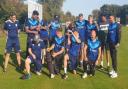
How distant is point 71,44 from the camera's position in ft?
51.6

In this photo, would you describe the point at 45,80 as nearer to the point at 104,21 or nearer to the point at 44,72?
the point at 44,72

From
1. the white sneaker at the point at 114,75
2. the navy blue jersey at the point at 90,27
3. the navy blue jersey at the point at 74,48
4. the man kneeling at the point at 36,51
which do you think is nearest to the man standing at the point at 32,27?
the man kneeling at the point at 36,51

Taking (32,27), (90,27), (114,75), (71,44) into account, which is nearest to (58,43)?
(71,44)

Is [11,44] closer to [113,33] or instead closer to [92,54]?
[92,54]

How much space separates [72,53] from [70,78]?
1140 mm

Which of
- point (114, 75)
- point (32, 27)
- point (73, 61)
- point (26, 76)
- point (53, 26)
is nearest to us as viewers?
point (26, 76)

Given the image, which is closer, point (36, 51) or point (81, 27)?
point (36, 51)

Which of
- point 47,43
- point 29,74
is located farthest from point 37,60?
point 47,43

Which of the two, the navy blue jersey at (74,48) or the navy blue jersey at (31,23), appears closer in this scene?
the navy blue jersey at (74,48)

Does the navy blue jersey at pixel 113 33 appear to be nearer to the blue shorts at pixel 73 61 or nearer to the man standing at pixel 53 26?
the blue shorts at pixel 73 61

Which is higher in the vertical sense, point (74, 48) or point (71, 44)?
point (71, 44)

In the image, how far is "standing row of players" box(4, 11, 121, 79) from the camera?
15.1 meters

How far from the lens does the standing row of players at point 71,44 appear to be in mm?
15125

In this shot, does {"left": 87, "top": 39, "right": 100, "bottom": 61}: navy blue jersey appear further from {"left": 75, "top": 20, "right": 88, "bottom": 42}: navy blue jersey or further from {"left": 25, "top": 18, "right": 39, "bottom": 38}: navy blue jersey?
{"left": 25, "top": 18, "right": 39, "bottom": 38}: navy blue jersey
